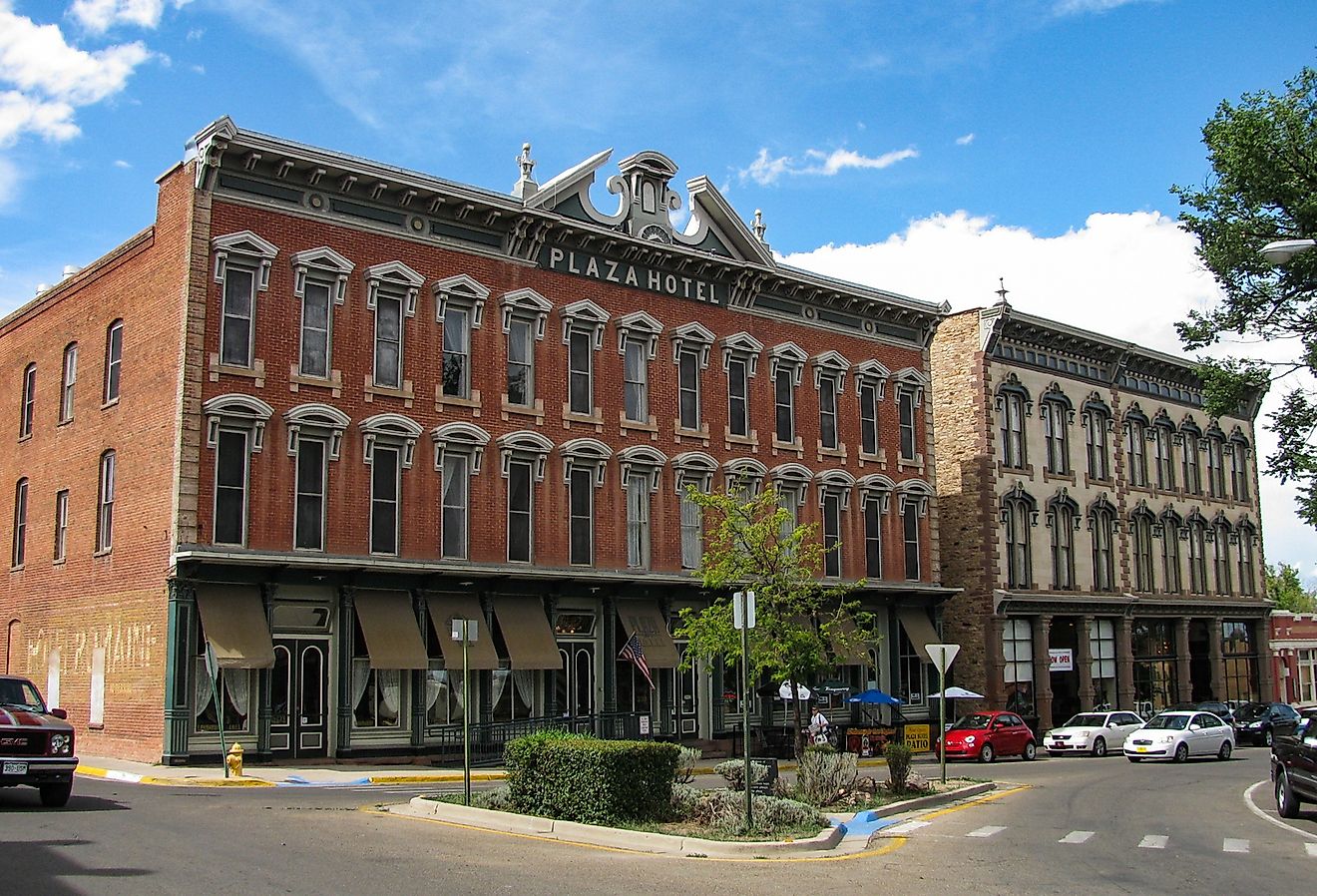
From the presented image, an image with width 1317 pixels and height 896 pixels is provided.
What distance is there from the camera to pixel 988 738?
37656 mm

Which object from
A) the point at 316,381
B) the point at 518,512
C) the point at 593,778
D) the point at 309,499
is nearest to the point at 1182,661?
the point at 518,512

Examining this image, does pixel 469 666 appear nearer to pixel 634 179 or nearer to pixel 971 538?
pixel 634 179

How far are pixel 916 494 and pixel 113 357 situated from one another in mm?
25163

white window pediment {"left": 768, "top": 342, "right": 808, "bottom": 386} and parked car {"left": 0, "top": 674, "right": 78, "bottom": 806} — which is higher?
white window pediment {"left": 768, "top": 342, "right": 808, "bottom": 386}

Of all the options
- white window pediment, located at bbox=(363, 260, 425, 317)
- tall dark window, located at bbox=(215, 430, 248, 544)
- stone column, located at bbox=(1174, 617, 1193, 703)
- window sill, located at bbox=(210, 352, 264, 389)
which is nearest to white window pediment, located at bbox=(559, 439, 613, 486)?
white window pediment, located at bbox=(363, 260, 425, 317)

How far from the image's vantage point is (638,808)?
17.2 metres

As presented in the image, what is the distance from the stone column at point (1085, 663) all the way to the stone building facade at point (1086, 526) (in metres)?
0.06

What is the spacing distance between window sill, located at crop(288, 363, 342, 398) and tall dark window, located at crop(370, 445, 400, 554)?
5.40 feet

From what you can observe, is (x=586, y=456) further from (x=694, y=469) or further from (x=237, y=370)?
(x=237, y=370)

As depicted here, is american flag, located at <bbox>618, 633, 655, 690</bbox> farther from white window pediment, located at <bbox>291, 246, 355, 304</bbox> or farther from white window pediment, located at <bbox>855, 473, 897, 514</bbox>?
white window pediment, located at <bbox>291, 246, 355, 304</bbox>

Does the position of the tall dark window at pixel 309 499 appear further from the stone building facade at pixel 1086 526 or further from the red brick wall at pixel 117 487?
the stone building facade at pixel 1086 526

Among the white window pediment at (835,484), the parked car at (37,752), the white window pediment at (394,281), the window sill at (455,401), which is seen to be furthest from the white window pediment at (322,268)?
the white window pediment at (835,484)

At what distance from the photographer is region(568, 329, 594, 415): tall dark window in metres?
35.2

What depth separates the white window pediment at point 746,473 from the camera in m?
38.2
